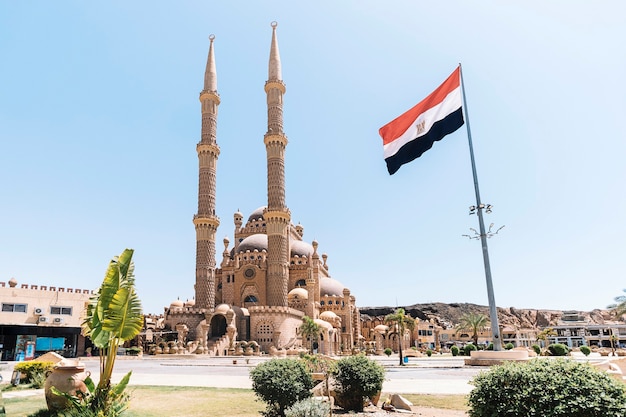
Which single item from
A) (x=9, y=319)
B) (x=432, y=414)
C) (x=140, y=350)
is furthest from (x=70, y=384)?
(x=140, y=350)

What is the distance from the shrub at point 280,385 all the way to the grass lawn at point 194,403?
0.90 meters

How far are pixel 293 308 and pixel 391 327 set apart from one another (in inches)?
755

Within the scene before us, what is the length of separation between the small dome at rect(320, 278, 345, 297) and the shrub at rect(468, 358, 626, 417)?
68.4 meters

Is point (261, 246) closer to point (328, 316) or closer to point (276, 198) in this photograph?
point (276, 198)

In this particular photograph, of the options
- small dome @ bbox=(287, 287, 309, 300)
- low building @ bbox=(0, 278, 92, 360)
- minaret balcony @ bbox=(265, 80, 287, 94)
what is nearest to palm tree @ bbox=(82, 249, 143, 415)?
low building @ bbox=(0, 278, 92, 360)

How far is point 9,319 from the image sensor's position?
1596 inches

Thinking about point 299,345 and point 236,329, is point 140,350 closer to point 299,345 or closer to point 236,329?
point 236,329

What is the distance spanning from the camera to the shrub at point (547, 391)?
6.84 metres

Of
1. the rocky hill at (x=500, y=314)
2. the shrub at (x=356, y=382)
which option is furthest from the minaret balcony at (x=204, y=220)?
the rocky hill at (x=500, y=314)

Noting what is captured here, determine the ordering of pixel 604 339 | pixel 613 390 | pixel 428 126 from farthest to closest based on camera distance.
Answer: pixel 604 339, pixel 428 126, pixel 613 390

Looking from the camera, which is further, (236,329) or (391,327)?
(391,327)

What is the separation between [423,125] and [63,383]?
1624 centimetres

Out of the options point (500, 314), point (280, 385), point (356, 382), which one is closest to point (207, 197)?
point (356, 382)

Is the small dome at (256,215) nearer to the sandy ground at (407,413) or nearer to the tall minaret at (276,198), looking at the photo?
the tall minaret at (276,198)
